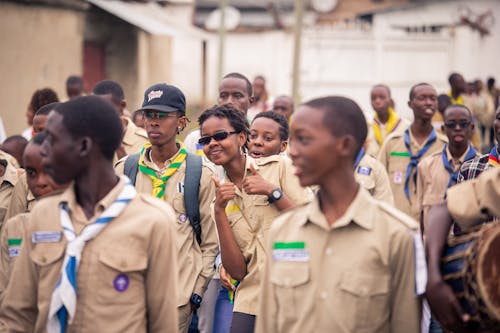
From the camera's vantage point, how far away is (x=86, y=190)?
4.40 metres

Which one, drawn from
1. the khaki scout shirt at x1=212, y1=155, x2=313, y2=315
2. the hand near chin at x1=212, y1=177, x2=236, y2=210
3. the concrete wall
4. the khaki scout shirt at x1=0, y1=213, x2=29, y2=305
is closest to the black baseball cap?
the khaki scout shirt at x1=212, y1=155, x2=313, y2=315

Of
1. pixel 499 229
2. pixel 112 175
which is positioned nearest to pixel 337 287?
pixel 499 229

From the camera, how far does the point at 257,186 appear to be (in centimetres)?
612

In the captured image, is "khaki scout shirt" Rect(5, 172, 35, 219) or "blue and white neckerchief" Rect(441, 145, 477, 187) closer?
"khaki scout shirt" Rect(5, 172, 35, 219)

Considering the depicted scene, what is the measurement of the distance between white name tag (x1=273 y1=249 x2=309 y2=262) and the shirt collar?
0.15 m

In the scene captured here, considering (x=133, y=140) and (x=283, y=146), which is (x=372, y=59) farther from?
(x=283, y=146)

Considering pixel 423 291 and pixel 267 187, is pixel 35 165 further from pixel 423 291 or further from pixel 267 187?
pixel 423 291

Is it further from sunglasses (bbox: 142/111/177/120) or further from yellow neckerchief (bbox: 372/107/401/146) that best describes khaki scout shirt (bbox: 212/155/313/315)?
yellow neckerchief (bbox: 372/107/401/146)

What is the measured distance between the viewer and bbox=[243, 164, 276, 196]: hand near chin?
6109 millimetres

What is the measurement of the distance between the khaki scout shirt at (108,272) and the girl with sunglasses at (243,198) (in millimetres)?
1719

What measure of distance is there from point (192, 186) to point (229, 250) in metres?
0.62

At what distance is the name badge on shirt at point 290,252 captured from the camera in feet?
14.4

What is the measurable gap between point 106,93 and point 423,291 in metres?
6.41

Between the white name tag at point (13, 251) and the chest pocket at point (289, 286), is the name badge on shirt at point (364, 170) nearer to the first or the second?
the white name tag at point (13, 251)
